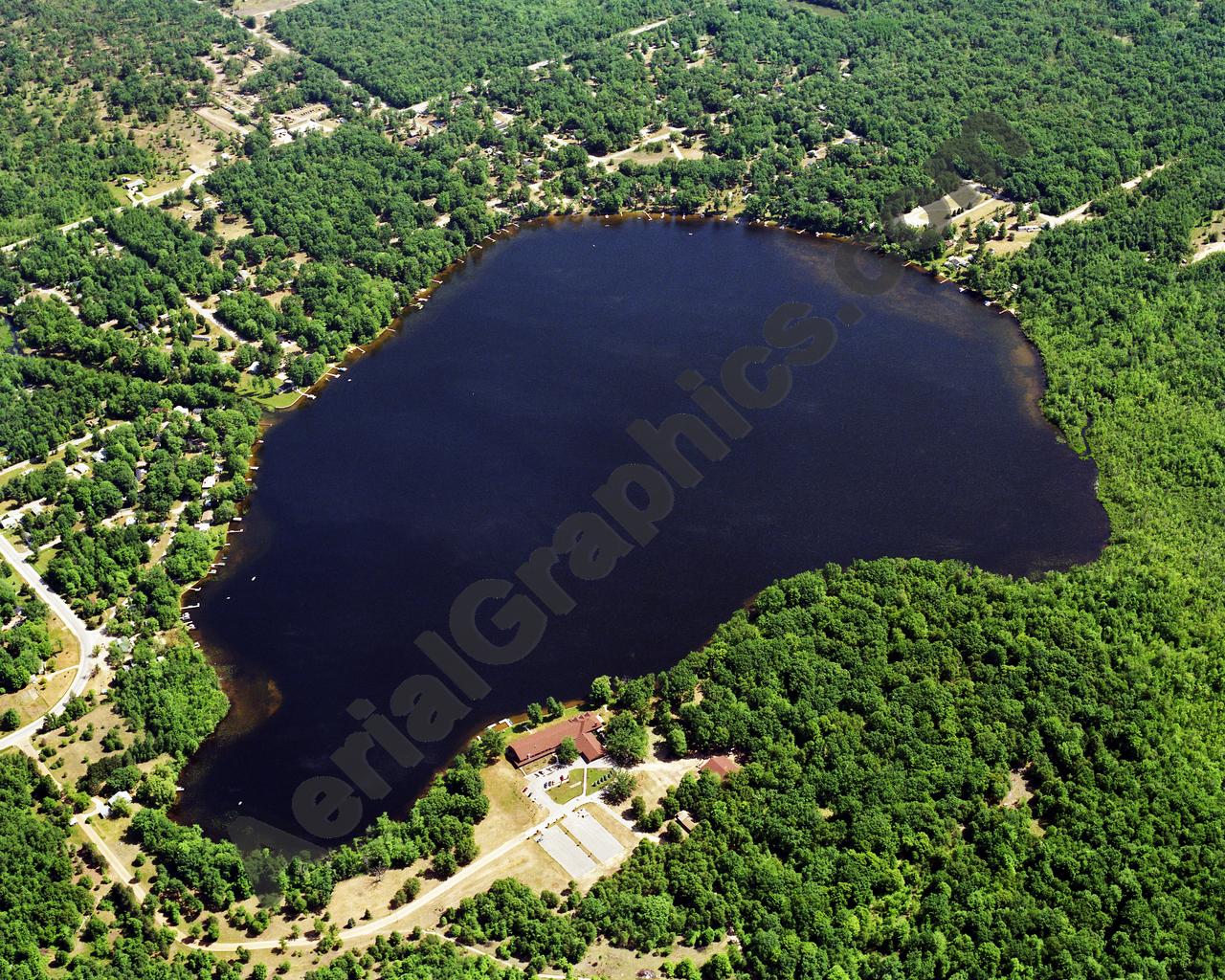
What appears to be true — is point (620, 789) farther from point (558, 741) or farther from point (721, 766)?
point (721, 766)

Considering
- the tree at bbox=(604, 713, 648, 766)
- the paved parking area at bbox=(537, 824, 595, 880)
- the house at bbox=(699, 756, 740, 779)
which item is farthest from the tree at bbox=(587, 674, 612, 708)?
the paved parking area at bbox=(537, 824, 595, 880)

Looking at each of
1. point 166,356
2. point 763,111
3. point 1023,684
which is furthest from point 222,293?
point 1023,684

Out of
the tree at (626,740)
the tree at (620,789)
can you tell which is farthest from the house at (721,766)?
the tree at (620,789)

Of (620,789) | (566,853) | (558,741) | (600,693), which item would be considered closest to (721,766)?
(620,789)

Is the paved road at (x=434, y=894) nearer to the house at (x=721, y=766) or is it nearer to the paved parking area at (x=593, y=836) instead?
the paved parking area at (x=593, y=836)

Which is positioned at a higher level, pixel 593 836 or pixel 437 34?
pixel 437 34

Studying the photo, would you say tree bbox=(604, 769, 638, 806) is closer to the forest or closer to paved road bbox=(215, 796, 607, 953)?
paved road bbox=(215, 796, 607, 953)

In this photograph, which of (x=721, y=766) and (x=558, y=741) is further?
(x=558, y=741)

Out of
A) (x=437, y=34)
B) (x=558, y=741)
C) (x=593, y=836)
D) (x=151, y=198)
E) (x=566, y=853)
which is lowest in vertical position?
(x=566, y=853)
